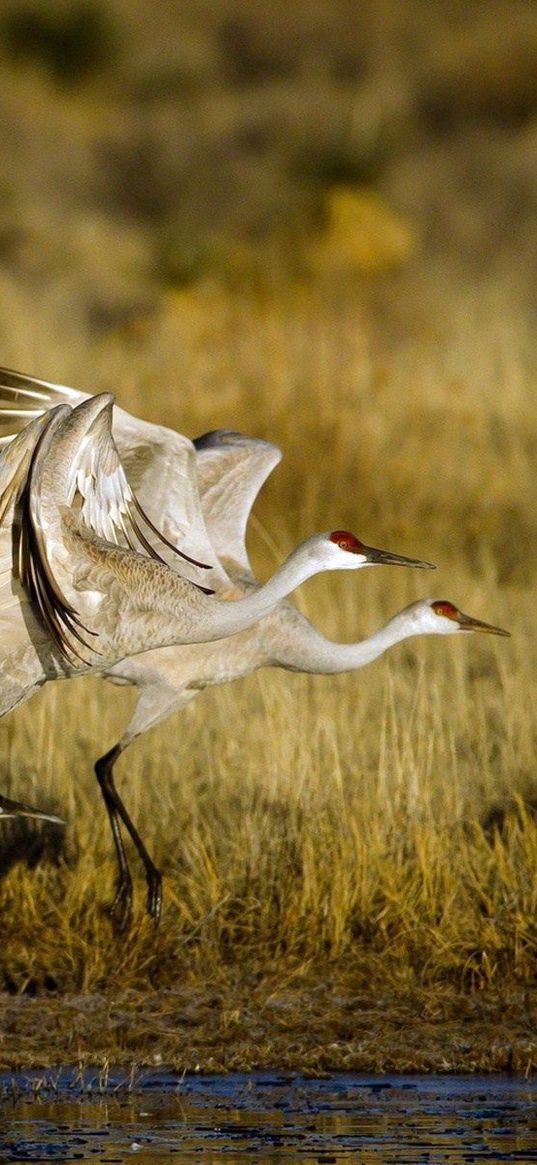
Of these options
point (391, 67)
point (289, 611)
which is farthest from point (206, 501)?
point (391, 67)

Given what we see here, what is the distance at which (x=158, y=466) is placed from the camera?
22.1ft

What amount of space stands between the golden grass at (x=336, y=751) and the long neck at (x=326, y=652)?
8.7 inches

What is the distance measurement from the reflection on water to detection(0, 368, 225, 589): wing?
5.88 feet

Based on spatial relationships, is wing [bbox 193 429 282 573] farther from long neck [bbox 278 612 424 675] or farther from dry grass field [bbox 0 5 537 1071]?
dry grass field [bbox 0 5 537 1071]

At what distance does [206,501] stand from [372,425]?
11.8 ft

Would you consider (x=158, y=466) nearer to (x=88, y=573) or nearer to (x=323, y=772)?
(x=88, y=573)

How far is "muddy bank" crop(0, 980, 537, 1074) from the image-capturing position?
17.4 ft

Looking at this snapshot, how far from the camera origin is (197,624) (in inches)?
235

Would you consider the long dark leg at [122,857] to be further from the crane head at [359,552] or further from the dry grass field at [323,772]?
the crane head at [359,552]

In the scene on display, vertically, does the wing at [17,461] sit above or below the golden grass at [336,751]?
above

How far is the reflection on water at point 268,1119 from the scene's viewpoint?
182 inches

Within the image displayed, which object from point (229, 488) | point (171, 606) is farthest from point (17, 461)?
point (229, 488)

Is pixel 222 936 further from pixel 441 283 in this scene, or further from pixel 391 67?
pixel 391 67

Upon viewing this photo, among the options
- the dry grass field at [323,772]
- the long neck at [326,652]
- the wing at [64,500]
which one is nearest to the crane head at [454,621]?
the long neck at [326,652]
